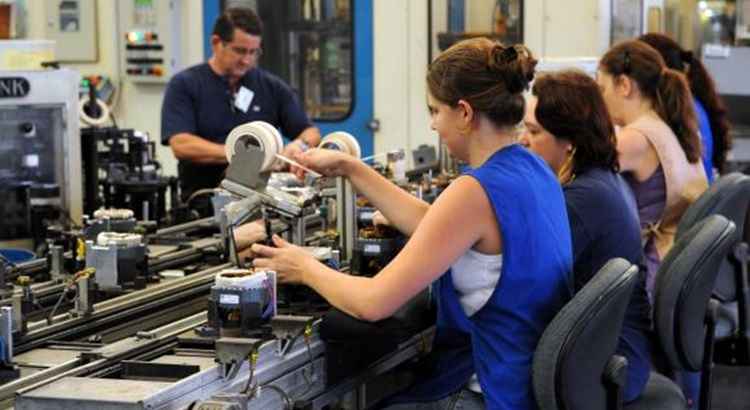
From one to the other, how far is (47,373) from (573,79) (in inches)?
52.2

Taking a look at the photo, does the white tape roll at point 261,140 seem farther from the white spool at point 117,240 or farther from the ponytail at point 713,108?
the ponytail at point 713,108

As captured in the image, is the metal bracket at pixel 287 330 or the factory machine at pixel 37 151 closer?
the metal bracket at pixel 287 330

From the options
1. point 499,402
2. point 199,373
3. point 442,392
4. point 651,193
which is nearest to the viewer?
point 199,373

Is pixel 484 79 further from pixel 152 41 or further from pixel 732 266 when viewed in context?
pixel 152 41

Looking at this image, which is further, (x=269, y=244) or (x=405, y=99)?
(x=405, y=99)

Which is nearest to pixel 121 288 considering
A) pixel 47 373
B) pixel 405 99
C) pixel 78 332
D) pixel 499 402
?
pixel 78 332

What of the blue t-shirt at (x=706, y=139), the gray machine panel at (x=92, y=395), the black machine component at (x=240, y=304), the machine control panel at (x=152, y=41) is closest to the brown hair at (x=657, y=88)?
the blue t-shirt at (x=706, y=139)

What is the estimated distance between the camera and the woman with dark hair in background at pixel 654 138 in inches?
140

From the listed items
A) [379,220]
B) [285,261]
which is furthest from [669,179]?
[285,261]

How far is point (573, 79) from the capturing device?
271 centimetres

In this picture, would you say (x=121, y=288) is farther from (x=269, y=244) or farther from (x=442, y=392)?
(x=442, y=392)

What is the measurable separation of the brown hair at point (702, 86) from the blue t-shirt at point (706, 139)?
0.03 metres

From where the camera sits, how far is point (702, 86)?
4.42 meters

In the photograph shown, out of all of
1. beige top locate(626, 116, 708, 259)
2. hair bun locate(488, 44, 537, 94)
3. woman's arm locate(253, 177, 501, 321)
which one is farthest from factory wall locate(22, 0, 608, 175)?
woman's arm locate(253, 177, 501, 321)
